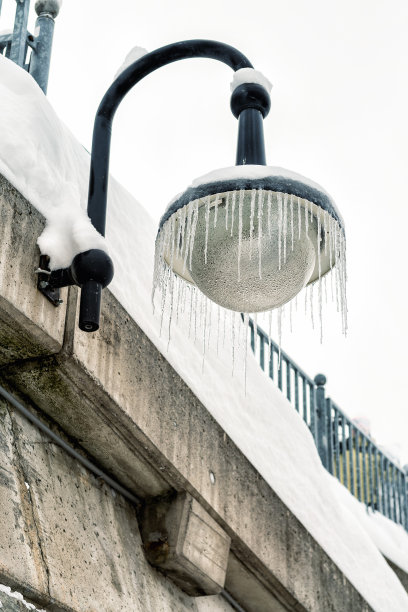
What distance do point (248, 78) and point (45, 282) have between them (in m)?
1.05

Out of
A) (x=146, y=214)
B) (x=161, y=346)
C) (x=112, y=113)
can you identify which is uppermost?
(x=146, y=214)

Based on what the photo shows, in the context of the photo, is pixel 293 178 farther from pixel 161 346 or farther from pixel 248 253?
pixel 161 346

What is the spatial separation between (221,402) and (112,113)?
1763mm

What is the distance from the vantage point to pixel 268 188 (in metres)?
2.67

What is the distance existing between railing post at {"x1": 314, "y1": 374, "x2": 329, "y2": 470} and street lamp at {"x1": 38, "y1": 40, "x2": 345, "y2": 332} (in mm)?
4767

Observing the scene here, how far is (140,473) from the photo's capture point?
3682mm

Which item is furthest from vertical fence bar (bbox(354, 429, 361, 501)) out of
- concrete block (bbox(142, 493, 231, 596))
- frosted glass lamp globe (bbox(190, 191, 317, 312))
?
frosted glass lamp globe (bbox(190, 191, 317, 312))

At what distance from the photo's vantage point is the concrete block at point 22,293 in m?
2.83

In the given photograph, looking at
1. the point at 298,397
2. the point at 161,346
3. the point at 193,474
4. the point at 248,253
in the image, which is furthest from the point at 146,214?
the point at 298,397

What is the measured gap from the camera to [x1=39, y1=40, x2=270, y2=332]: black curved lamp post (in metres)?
2.97

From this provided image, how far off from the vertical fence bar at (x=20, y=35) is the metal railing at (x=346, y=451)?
3.40m

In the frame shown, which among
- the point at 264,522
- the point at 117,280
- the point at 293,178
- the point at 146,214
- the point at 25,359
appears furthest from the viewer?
the point at 146,214

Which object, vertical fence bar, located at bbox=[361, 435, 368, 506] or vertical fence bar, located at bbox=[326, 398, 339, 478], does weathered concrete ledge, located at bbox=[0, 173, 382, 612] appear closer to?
vertical fence bar, located at bbox=[326, 398, 339, 478]

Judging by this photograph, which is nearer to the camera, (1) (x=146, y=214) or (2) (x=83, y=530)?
(2) (x=83, y=530)
